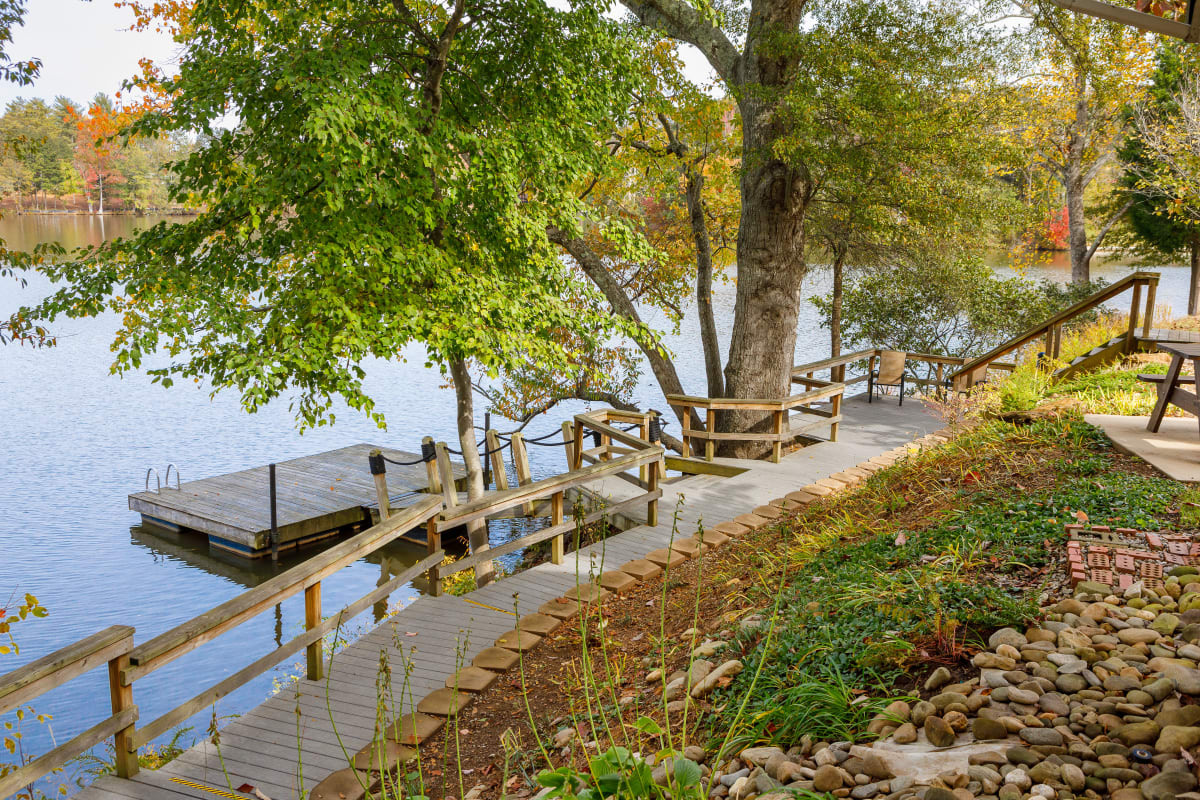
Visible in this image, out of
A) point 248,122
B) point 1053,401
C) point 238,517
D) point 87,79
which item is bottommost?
point 238,517

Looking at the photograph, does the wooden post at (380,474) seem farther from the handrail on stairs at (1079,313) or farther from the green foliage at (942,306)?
the green foliage at (942,306)

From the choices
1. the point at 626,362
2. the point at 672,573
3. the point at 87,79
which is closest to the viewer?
the point at 672,573

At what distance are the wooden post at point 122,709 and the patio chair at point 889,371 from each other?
1388 cm

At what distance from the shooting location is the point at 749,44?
1059cm

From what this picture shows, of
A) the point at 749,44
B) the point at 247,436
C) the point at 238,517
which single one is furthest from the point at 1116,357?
the point at 247,436

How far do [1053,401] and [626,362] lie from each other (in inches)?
324

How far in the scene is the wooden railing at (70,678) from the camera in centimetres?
342

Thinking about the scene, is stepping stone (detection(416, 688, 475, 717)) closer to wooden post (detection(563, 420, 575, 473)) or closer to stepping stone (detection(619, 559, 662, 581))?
stepping stone (detection(619, 559, 662, 581))

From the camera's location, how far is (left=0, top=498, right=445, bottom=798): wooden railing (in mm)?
3523

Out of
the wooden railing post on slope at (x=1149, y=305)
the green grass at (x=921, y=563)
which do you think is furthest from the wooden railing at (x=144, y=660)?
the wooden railing post on slope at (x=1149, y=305)

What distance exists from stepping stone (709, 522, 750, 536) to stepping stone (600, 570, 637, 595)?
1296 mm

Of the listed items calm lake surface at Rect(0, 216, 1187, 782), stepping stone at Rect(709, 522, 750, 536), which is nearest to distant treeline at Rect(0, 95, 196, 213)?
calm lake surface at Rect(0, 216, 1187, 782)

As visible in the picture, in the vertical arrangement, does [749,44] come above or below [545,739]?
above

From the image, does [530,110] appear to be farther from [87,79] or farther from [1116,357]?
[87,79]
